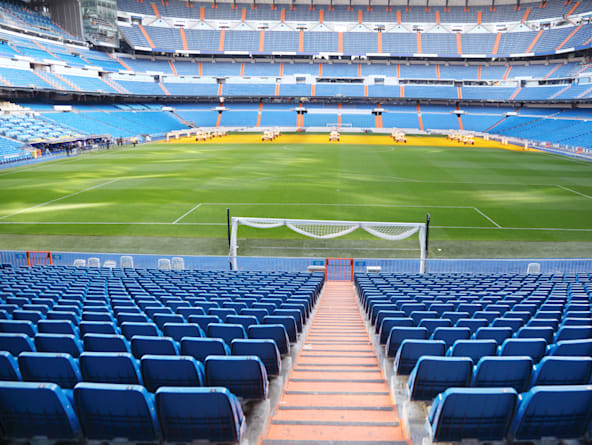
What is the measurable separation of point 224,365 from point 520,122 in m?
83.7

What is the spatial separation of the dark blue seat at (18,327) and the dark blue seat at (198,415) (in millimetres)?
3791

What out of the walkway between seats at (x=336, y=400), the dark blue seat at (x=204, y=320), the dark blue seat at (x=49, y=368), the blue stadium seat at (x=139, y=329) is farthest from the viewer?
the dark blue seat at (x=204, y=320)

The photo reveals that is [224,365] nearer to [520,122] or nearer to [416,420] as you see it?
[416,420]

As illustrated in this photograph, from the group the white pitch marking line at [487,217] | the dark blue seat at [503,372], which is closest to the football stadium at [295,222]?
the dark blue seat at [503,372]

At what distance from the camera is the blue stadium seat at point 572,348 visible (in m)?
5.23

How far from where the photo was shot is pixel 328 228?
22094 mm

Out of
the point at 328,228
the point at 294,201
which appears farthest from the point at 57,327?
the point at 294,201

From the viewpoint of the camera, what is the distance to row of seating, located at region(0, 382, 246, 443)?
3.68 m

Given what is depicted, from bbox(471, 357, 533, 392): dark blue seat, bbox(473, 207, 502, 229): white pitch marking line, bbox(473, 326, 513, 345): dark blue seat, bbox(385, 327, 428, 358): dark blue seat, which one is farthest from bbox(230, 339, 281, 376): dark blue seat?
bbox(473, 207, 502, 229): white pitch marking line

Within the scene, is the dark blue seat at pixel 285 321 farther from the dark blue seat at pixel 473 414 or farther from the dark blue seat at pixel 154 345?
the dark blue seat at pixel 473 414

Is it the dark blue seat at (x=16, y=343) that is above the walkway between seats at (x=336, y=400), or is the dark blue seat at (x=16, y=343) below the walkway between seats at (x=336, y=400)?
above

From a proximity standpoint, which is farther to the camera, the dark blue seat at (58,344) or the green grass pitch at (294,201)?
the green grass pitch at (294,201)

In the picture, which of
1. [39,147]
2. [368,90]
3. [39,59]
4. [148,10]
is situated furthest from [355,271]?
[148,10]

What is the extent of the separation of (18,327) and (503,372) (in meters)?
6.78
